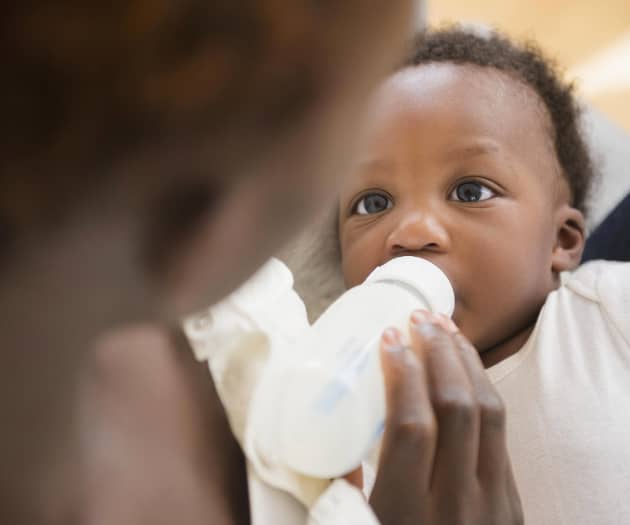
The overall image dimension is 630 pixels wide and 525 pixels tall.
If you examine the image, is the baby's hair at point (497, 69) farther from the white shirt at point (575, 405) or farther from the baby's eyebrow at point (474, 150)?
the white shirt at point (575, 405)

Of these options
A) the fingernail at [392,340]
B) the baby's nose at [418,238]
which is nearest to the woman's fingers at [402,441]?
the fingernail at [392,340]

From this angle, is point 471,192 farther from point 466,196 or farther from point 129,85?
point 129,85

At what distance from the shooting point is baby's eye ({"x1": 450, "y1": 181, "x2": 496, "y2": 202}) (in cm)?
92

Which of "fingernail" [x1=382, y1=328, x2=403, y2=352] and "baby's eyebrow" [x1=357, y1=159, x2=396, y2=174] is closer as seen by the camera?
"fingernail" [x1=382, y1=328, x2=403, y2=352]

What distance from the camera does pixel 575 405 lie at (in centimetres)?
81

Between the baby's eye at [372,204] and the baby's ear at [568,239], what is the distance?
245mm

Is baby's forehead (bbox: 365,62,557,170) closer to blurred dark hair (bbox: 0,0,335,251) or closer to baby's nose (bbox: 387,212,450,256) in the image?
baby's nose (bbox: 387,212,450,256)

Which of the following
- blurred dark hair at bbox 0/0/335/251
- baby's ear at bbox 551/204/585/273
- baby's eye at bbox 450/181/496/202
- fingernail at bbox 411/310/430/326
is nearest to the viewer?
blurred dark hair at bbox 0/0/335/251

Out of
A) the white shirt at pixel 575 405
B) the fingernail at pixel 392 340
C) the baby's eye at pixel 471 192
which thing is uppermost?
the baby's eye at pixel 471 192

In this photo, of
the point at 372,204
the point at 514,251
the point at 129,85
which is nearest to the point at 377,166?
the point at 372,204

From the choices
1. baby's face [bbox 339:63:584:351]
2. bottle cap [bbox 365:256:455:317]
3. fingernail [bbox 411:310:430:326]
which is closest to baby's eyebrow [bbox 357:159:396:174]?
baby's face [bbox 339:63:584:351]

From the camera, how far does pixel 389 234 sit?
35.0 inches

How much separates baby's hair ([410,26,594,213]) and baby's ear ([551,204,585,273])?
0.06 m

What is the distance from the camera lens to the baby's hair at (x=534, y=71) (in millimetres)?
1058
